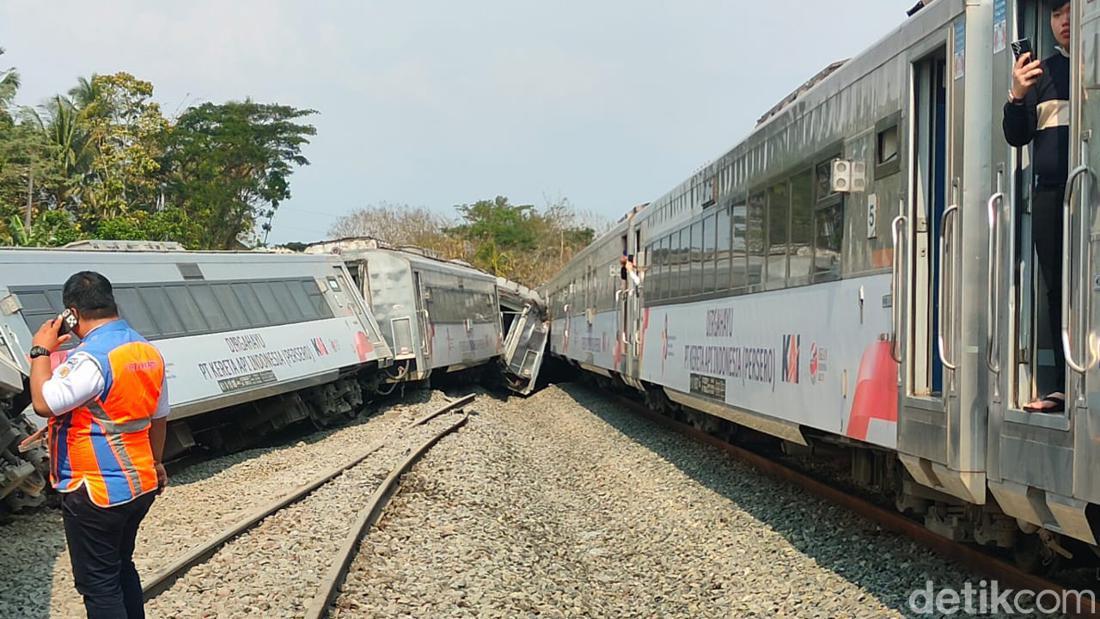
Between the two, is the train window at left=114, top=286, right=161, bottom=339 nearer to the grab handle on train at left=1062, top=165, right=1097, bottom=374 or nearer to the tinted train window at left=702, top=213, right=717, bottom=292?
the tinted train window at left=702, top=213, right=717, bottom=292

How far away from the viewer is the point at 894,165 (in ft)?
19.8

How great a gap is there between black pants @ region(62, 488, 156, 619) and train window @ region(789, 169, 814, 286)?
482cm

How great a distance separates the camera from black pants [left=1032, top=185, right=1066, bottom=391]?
4.49 meters

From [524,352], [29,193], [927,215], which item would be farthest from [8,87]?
[927,215]

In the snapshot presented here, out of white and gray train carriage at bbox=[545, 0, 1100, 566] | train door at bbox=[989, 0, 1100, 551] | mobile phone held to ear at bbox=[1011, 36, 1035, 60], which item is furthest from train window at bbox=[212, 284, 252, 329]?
mobile phone held to ear at bbox=[1011, 36, 1035, 60]

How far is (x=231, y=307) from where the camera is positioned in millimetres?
14883

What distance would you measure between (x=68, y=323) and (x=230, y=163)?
43708mm

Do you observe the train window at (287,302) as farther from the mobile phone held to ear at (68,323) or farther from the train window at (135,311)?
the mobile phone held to ear at (68,323)

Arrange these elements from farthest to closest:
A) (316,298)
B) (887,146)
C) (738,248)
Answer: (316,298)
(738,248)
(887,146)

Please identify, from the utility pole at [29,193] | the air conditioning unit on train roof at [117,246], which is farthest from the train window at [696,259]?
the utility pole at [29,193]

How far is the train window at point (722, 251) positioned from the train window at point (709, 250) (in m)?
0.13

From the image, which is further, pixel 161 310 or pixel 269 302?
pixel 269 302

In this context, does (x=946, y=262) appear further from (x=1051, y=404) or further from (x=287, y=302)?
(x=287, y=302)

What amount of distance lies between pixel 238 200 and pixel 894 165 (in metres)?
44.0
